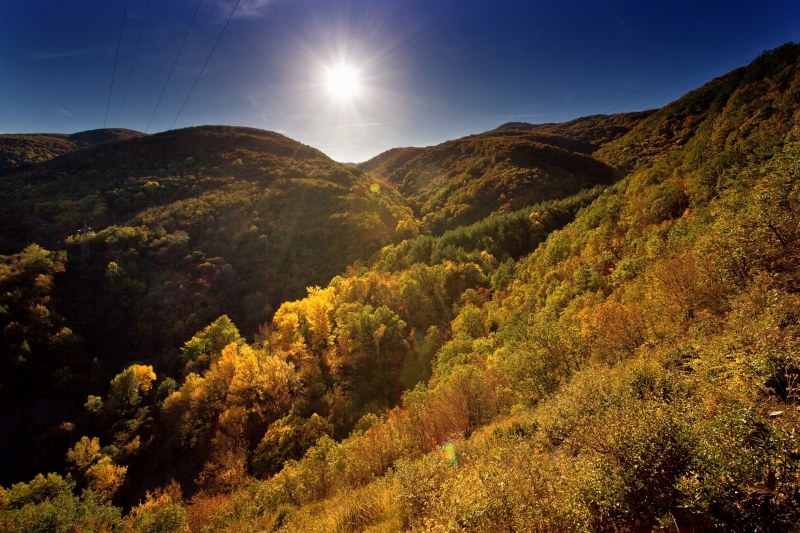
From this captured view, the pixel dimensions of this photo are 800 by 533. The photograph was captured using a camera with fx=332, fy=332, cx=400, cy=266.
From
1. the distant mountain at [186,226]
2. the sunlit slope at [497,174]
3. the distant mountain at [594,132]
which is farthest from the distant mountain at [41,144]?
the distant mountain at [594,132]

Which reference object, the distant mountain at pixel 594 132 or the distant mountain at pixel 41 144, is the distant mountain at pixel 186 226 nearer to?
the distant mountain at pixel 41 144

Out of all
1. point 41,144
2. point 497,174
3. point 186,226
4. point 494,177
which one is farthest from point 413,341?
point 41,144

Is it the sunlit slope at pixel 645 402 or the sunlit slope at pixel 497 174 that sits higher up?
the sunlit slope at pixel 497 174

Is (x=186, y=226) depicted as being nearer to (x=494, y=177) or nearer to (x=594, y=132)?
(x=494, y=177)

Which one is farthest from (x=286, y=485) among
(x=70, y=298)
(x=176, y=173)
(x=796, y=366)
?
(x=176, y=173)

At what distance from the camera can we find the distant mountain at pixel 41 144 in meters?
124

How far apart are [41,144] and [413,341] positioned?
193 m

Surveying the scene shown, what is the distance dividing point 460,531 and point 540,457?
4099 millimetres

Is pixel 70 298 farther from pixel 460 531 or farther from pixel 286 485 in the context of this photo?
pixel 460 531

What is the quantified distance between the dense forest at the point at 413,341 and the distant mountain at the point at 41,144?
41605 mm

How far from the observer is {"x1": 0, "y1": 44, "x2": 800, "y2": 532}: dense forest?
283 inches

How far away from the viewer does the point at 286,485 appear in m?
20.2

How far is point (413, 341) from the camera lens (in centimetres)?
4953

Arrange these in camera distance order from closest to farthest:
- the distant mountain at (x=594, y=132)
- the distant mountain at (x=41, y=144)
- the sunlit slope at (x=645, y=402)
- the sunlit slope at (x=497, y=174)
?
the sunlit slope at (x=645, y=402) < the sunlit slope at (x=497, y=174) < the distant mountain at (x=41, y=144) < the distant mountain at (x=594, y=132)
